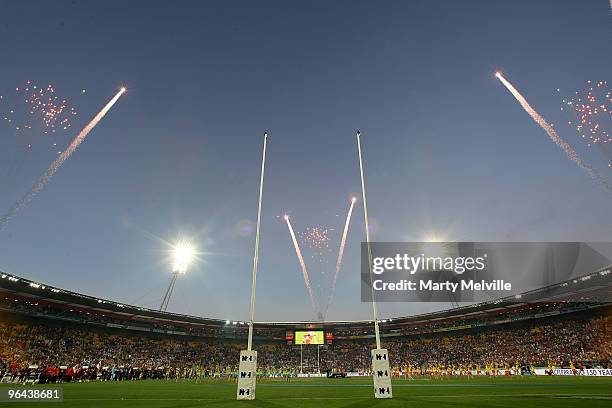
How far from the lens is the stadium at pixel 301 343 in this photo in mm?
45312

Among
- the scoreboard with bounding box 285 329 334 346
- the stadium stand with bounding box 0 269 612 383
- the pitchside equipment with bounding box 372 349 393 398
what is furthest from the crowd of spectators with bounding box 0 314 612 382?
the pitchside equipment with bounding box 372 349 393 398

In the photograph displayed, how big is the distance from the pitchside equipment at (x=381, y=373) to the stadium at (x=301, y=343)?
19.4 meters

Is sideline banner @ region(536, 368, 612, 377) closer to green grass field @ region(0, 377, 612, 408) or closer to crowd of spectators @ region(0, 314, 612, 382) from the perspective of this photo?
crowd of spectators @ region(0, 314, 612, 382)

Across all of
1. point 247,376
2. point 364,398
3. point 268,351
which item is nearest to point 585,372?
point 364,398

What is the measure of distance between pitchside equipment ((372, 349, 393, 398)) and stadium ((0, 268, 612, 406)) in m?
19.4

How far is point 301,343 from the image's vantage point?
235 ft

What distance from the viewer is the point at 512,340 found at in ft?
213

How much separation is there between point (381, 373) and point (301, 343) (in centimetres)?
5807

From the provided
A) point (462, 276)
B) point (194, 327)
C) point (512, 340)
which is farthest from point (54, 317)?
point (462, 276)

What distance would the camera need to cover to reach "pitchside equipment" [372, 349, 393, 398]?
1677 cm

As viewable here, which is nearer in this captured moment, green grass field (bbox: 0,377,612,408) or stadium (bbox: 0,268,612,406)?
A: green grass field (bbox: 0,377,612,408)

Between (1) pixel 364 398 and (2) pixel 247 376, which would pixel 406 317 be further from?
(2) pixel 247 376

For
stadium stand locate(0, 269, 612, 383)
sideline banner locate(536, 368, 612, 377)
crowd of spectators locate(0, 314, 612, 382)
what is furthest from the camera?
stadium stand locate(0, 269, 612, 383)

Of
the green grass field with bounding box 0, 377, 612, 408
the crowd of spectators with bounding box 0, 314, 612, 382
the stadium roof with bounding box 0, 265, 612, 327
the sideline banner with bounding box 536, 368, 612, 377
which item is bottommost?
the green grass field with bounding box 0, 377, 612, 408
